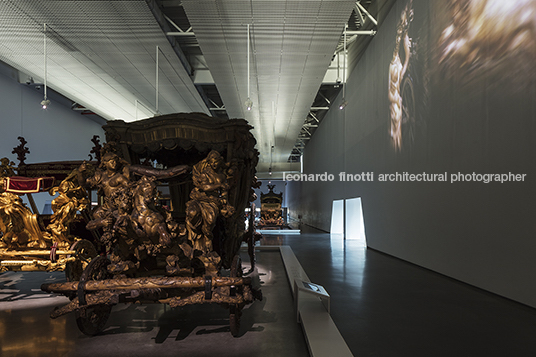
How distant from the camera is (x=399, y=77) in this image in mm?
6789

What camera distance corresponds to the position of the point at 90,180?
9.77ft

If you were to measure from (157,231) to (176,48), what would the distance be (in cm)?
621

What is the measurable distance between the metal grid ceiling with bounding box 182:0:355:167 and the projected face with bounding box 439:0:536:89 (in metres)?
1.72

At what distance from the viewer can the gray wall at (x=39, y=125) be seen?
10.1m

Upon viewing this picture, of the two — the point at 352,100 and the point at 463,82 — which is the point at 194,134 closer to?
the point at 463,82

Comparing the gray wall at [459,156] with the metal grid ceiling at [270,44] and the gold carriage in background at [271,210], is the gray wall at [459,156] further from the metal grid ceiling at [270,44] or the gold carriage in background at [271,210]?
the gold carriage in background at [271,210]

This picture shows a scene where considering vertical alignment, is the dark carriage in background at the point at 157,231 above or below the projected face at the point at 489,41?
below

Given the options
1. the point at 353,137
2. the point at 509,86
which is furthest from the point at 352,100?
the point at 509,86

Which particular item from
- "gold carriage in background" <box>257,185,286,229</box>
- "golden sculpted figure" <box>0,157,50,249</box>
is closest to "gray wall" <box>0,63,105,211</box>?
"golden sculpted figure" <box>0,157,50,249</box>

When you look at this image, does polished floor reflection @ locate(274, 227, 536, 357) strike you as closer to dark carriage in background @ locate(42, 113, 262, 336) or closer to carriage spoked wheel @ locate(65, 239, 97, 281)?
dark carriage in background @ locate(42, 113, 262, 336)

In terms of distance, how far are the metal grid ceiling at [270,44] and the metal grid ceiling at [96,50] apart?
3.44 ft

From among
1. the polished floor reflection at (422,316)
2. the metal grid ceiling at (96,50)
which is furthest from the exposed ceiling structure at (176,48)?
the polished floor reflection at (422,316)

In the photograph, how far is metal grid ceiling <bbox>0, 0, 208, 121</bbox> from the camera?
5750 millimetres

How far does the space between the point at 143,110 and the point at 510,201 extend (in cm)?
1090
